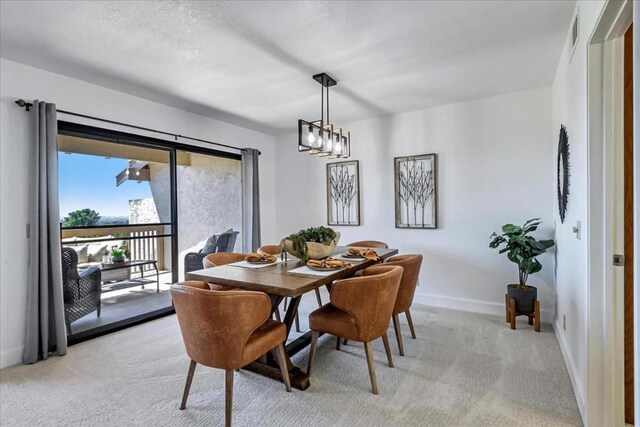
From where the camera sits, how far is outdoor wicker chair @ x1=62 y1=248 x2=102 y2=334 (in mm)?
3102

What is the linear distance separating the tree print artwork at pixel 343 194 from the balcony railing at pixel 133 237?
7.77 ft

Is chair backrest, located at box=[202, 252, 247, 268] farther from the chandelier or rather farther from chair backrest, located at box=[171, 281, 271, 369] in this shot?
the chandelier

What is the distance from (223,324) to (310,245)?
1039mm

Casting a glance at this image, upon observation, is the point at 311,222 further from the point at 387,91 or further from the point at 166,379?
the point at 166,379

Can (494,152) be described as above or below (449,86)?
below

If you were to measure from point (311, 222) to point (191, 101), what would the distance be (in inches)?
98.1

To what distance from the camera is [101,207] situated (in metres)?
3.44

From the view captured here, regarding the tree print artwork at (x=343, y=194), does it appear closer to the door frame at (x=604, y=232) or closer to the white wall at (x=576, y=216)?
the white wall at (x=576, y=216)

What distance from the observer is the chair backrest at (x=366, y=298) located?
6.92ft

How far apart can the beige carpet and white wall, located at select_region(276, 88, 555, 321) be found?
3.23 ft

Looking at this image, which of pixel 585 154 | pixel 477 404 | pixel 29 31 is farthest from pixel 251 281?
pixel 29 31

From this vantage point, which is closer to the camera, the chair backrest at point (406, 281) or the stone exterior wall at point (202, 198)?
the chair backrest at point (406, 281)

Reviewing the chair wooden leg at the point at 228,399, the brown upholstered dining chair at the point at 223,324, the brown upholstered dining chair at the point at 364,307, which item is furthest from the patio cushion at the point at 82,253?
the brown upholstered dining chair at the point at 364,307

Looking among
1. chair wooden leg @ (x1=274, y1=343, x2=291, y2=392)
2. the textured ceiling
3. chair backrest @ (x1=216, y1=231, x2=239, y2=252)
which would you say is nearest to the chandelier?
the textured ceiling
